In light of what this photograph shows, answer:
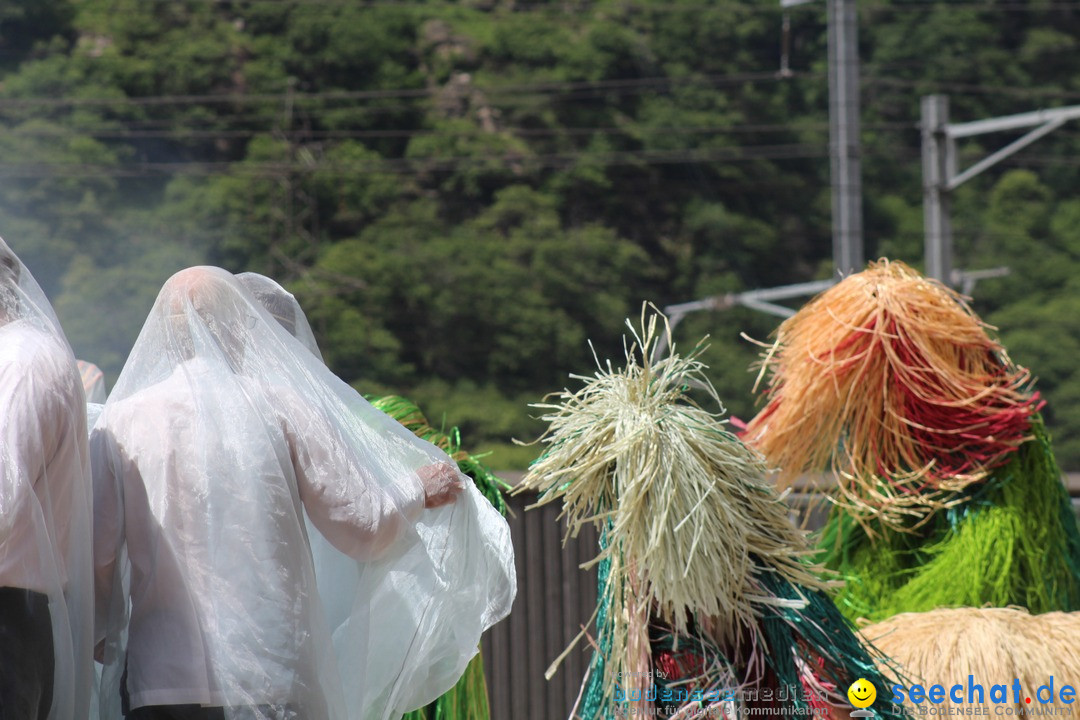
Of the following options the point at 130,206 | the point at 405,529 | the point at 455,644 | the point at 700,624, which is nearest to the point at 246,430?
the point at 405,529

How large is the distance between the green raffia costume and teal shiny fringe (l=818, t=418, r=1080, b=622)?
2.92 ft

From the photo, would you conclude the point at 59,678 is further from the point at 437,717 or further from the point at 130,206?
the point at 130,206

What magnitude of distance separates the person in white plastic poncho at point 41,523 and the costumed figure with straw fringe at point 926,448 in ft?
5.39

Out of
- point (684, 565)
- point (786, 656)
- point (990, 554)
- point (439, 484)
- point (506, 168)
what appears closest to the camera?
point (684, 565)

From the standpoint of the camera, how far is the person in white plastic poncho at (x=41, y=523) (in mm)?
2057

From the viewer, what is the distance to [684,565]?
2.22 m

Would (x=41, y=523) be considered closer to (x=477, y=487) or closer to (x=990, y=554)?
(x=477, y=487)

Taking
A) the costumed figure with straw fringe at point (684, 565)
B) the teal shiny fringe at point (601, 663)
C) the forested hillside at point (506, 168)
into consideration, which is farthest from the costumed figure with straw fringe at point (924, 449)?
the forested hillside at point (506, 168)

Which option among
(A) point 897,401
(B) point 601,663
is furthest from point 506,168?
(B) point 601,663

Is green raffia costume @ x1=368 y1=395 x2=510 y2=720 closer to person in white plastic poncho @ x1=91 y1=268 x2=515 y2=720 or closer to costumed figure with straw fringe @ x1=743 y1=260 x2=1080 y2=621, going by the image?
person in white plastic poncho @ x1=91 y1=268 x2=515 y2=720

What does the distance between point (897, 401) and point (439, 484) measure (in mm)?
1131

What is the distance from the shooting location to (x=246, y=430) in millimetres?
2301

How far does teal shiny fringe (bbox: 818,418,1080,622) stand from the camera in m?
2.96

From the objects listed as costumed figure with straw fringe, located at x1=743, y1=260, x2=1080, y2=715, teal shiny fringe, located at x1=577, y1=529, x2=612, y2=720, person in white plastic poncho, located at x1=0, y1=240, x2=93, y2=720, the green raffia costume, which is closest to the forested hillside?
the green raffia costume
